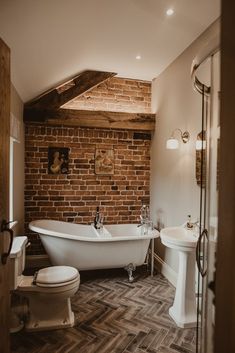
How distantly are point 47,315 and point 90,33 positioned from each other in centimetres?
276

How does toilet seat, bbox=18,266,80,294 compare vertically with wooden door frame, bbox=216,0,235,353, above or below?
below

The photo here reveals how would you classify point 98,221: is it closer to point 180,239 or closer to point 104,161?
point 104,161

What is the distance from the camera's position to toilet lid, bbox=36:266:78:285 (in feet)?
7.34

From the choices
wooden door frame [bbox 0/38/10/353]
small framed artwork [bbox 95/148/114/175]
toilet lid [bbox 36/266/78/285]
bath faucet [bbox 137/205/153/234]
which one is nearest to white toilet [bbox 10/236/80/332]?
toilet lid [bbox 36/266/78/285]

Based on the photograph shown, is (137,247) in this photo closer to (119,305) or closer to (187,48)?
(119,305)

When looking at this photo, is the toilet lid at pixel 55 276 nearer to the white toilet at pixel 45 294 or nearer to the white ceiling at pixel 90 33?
the white toilet at pixel 45 294

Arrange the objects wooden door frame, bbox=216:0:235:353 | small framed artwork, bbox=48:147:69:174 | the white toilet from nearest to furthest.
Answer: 1. wooden door frame, bbox=216:0:235:353
2. the white toilet
3. small framed artwork, bbox=48:147:69:174

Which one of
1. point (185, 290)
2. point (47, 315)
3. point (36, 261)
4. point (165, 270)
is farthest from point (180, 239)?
point (36, 261)

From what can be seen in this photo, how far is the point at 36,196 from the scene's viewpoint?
385 cm

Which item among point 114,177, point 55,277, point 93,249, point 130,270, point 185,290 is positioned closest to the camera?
point 55,277

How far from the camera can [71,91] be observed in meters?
3.79

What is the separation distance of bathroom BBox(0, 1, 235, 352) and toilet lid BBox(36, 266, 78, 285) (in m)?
0.45

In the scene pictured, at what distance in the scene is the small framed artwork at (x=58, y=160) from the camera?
389 centimetres

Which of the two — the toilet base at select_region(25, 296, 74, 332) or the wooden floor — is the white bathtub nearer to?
the wooden floor
